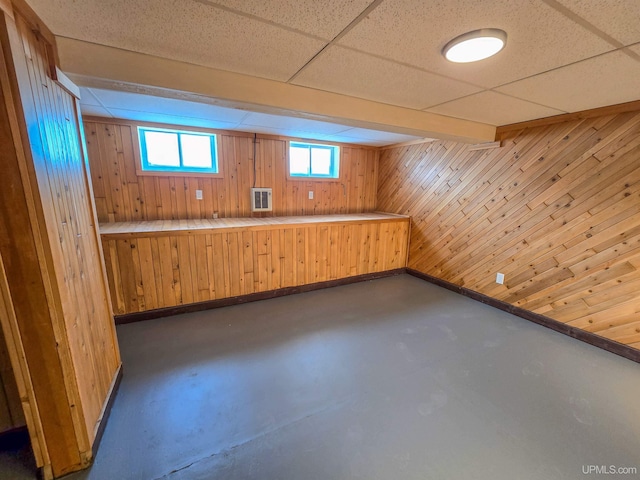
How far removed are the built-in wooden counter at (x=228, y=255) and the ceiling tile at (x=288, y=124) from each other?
3.96 ft

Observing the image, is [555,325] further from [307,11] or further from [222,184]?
[222,184]

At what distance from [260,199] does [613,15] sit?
3507 millimetres

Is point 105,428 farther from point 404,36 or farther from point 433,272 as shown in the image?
point 433,272

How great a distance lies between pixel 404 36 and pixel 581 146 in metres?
2.42

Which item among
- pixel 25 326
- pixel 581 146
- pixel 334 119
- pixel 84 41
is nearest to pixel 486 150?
pixel 581 146

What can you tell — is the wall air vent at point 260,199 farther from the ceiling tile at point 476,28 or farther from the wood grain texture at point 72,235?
the ceiling tile at point 476,28

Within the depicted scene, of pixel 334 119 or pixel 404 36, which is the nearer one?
pixel 404 36

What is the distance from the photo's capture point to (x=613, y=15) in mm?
1061

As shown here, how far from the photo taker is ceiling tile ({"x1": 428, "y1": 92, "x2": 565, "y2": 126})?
2121 mm

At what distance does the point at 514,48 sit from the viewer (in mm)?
1313

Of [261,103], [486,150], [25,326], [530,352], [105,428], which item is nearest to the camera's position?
[25,326]

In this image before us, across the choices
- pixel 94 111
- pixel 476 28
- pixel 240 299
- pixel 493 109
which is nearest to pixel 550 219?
pixel 493 109

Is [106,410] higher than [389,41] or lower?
lower

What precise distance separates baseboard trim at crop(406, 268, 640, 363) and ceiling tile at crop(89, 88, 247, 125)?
3562 millimetres
